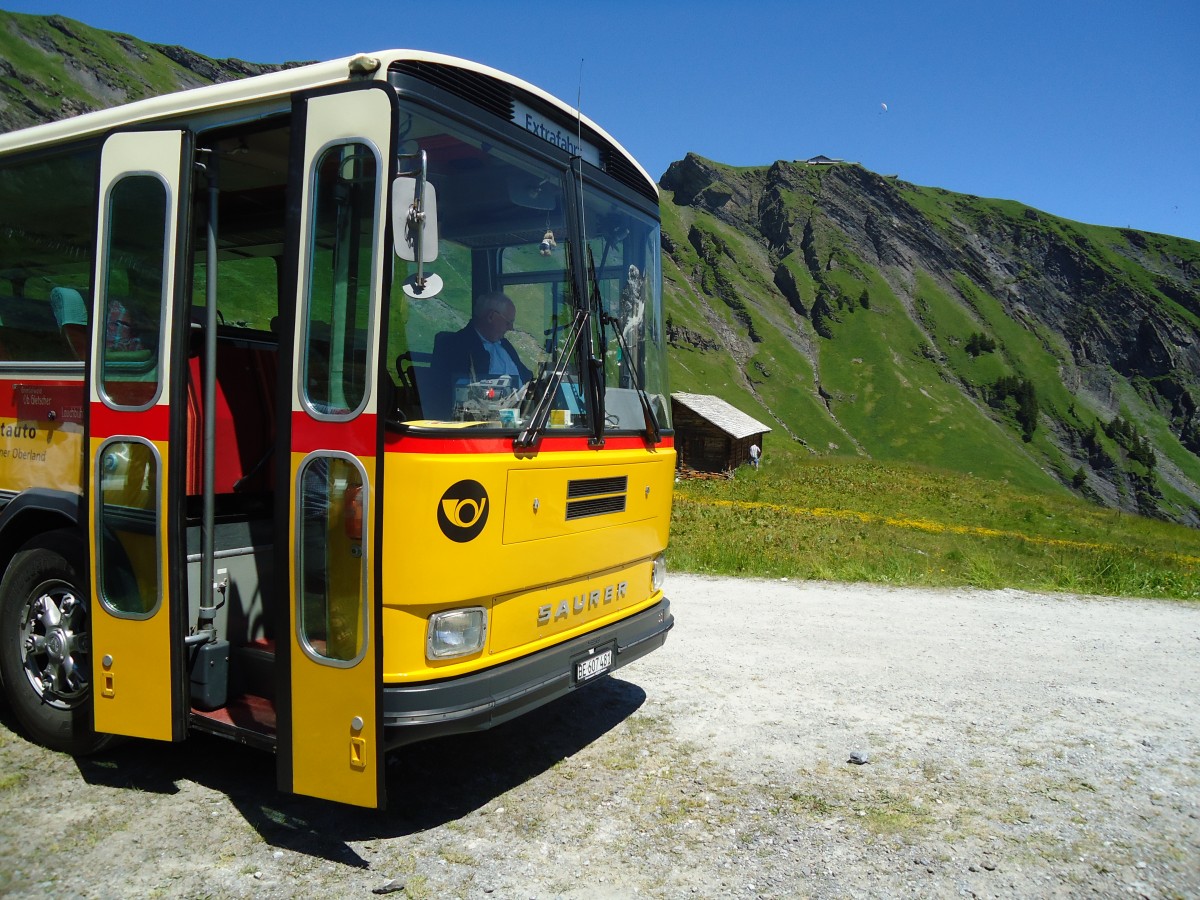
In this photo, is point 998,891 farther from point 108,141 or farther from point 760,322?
point 760,322

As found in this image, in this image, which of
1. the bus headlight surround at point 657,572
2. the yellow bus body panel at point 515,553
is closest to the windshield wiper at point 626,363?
the yellow bus body panel at point 515,553

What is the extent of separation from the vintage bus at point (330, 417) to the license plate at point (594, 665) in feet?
0.08

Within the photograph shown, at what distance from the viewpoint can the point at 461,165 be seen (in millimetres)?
4457

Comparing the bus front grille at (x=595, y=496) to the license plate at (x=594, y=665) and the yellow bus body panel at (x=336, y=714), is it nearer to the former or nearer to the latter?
the license plate at (x=594, y=665)

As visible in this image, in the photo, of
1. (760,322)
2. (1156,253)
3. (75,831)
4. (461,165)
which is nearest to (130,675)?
(75,831)

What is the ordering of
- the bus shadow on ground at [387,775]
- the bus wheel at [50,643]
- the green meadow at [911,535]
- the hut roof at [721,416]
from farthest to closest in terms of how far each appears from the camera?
the hut roof at [721,416], the green meadow at [911,535], the bus wheel at [50,643], the bus shadow on ground at [387,775]

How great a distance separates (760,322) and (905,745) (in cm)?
16165

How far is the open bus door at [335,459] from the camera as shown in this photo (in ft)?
13.2

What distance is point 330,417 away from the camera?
161 inches

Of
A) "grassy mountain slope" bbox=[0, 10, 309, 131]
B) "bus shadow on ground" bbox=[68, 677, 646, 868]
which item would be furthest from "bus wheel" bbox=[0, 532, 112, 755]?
"grassy mountain slope" bbox=[0, 10, 309, 131]

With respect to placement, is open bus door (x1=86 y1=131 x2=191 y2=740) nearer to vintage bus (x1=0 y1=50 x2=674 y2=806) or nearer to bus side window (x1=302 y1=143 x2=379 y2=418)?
vintage bus (x1=0 y1=50 x2=674 y2=806)

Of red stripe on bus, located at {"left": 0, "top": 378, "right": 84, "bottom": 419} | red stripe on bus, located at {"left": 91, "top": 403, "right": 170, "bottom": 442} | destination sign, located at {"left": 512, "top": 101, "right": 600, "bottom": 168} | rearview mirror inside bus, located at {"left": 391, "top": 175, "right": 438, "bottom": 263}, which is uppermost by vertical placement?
destination sign, located at {"left": 512, "top": 101, "right": 600, "bottom": 168}

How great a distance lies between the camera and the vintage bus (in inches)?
161

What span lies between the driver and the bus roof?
44.6 inches
